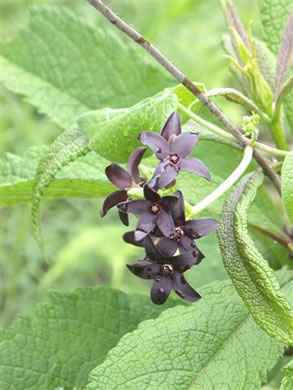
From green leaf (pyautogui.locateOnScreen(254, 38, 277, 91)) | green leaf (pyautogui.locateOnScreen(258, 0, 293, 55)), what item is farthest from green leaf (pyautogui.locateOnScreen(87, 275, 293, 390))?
green leaf (pyautogui.locateOnScreen(258, 0, 293, 55))

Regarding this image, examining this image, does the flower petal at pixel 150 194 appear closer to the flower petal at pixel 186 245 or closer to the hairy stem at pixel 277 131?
the flower petal at pixel 186 245

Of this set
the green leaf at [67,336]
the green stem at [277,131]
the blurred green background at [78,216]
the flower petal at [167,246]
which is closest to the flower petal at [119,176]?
the flower petal at [167,246]

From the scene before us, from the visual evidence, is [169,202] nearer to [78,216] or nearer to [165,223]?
[165,223]

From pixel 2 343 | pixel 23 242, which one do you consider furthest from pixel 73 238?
pixel 2 343

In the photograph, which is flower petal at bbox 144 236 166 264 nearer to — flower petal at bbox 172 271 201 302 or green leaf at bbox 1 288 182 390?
flower petal at bbox 172 271 201 302

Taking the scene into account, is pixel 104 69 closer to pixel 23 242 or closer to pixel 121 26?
pixel 121 26

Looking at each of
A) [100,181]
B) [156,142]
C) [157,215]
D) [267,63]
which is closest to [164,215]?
[157,215]
